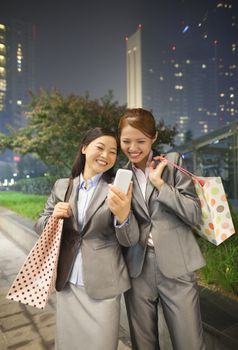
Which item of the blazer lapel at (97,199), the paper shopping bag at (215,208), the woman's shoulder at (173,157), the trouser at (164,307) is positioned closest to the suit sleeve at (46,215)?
the blazer lapel at (97,199)

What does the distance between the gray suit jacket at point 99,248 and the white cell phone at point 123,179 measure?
8.6 inches

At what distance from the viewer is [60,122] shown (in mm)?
8938

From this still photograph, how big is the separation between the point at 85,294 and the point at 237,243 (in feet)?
7.50

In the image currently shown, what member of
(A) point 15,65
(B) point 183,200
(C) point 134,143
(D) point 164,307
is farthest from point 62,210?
(A) point 15,65

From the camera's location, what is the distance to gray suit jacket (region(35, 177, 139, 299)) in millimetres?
1593

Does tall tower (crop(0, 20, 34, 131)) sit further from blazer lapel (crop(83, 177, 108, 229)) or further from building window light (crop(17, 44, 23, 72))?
blazer lapel (crop(83, 177, 108, 229))

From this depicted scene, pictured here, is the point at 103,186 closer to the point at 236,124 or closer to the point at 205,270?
the point at 205,270

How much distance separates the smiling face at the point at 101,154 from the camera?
171 cm

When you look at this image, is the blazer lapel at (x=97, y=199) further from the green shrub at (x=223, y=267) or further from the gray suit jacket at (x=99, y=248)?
the green shrub at (x=223, y=267)

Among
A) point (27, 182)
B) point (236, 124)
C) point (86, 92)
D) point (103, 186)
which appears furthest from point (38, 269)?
point (27, 182)

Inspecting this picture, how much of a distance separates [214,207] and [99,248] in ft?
2.44

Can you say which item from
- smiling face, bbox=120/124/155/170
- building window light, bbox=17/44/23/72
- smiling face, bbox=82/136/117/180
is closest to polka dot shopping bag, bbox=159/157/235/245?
smiling face, bbox=120/124/155/170

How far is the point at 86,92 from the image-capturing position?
31.9 feet

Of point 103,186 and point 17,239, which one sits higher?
point 103,186
